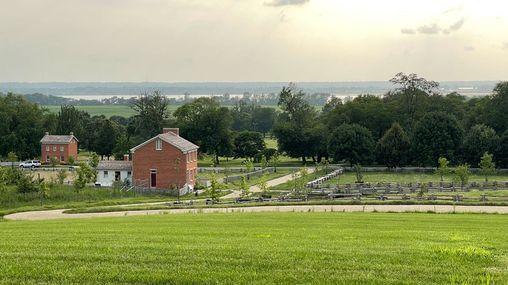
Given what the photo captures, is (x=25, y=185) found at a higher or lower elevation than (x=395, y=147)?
lower

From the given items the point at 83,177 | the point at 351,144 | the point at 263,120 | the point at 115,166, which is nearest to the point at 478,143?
the point at 351,144

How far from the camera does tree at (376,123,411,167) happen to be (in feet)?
295

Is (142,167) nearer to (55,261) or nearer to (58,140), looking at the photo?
(58,140)

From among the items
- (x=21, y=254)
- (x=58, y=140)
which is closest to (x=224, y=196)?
(x=21, y=254)

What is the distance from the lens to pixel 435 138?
291 feet

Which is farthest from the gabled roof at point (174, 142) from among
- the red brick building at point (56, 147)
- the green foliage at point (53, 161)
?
the red brick building at point (56, 147)

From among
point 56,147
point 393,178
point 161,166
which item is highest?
point 161,166

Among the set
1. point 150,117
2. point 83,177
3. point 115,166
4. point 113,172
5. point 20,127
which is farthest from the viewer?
point 150,117

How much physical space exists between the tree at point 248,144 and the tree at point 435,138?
1167 inches

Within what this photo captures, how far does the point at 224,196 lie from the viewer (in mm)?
60875

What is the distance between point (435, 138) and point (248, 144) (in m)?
34.1

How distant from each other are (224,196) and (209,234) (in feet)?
122

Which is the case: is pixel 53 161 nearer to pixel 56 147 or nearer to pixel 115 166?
pixel 56 147

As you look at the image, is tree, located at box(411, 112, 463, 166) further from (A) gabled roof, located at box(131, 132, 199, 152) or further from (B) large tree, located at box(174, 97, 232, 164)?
(A) gabled roof, located at box(131, 132, 199, 152)
